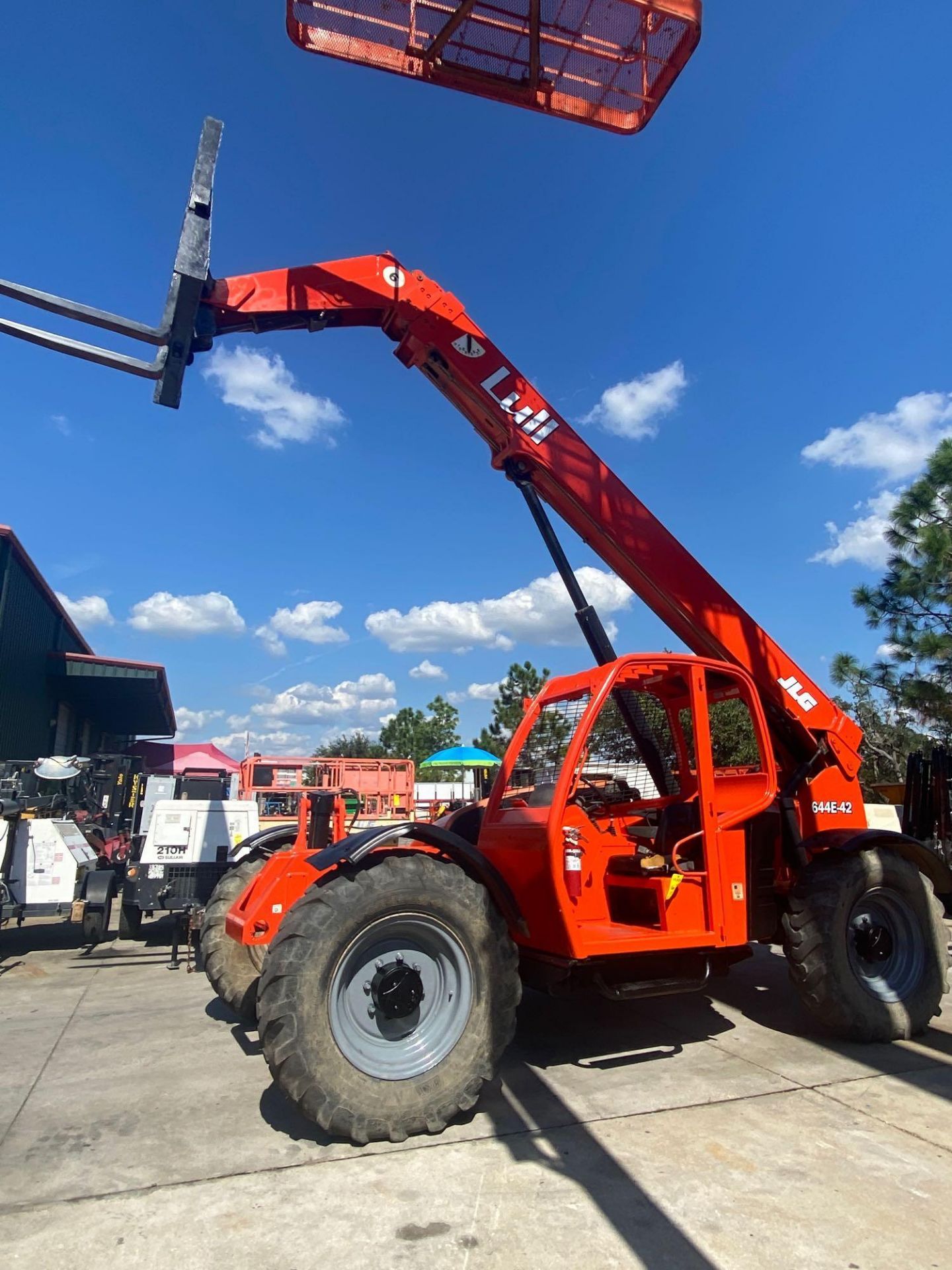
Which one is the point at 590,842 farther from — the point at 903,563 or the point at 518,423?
the point at 903,563

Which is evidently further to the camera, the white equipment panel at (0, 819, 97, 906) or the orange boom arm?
the white equipment panel at (0, 819, 97, 906)

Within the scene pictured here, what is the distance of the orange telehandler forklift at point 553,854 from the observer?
388cm

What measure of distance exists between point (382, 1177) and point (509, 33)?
6.44 metres

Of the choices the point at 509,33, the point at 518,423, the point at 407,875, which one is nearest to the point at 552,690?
the point at 407,875

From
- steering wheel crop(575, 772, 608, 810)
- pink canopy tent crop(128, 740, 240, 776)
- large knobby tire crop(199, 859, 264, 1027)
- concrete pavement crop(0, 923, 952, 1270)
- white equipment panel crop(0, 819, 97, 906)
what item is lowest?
concrete pavement crop(0, 923, 952, 1270)

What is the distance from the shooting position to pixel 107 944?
9.69 metres

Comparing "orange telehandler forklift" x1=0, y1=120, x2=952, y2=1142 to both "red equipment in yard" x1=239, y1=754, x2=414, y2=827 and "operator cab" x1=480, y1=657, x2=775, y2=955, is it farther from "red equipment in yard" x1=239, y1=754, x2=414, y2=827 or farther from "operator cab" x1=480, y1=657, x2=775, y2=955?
"red equipment in yard" x1=239, y1=754, x2=414, y2=827

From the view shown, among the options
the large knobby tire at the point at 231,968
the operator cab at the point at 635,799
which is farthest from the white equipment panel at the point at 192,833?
the operator cab at the point at 635,799

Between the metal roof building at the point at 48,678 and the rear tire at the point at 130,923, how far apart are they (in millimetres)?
8603

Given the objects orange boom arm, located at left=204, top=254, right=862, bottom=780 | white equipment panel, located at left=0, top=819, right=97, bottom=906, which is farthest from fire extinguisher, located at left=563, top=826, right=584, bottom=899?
white equipment panel, located at left=0, top=819, right=97, bottom=906

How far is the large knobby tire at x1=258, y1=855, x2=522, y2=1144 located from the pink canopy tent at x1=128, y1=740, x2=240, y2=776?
2841cm

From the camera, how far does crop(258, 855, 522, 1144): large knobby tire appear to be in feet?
11.8

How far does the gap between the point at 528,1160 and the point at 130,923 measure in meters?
7.84

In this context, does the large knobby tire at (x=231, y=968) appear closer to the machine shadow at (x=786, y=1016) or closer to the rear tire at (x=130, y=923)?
the machine shadow at (x=786, y=1016)
